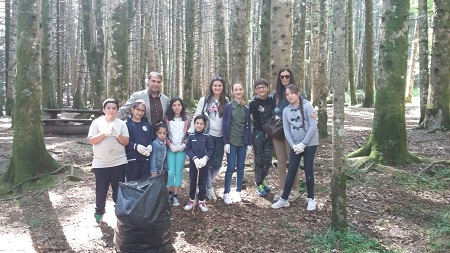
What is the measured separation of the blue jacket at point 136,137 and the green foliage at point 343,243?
244 centimetres

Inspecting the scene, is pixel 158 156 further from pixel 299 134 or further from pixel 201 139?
pixel 299 134

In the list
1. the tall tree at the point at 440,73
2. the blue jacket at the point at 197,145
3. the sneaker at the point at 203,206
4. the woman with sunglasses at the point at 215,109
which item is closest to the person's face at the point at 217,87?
the woman with sunglasses at the point at 215,109

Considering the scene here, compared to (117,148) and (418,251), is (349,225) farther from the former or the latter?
(117,148)

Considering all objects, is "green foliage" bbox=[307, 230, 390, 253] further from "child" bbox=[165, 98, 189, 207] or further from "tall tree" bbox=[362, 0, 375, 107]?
"tall tree" bbox=[362, 0, 375, 107]

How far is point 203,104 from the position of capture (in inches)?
231

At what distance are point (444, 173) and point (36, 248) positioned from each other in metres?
6.55

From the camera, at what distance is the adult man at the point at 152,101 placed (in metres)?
5.51

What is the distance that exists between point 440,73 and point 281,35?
5.23 meters

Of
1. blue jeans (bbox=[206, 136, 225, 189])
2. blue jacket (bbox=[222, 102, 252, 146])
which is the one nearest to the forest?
blue jeans (bbox=[206, 136, 225, 189])

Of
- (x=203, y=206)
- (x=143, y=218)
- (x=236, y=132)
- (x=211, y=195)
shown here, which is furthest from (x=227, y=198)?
(x=143, y=218)

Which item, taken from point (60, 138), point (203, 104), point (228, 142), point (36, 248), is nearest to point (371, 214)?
point (228, 142)

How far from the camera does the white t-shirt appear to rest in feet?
16.4

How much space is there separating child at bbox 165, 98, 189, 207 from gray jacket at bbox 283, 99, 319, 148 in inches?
56.4

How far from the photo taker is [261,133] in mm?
6137
